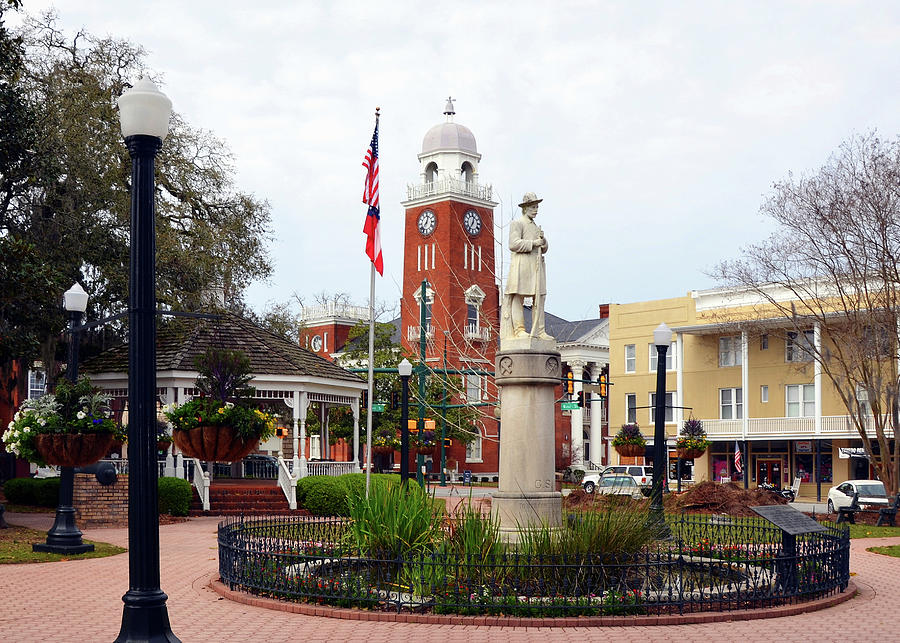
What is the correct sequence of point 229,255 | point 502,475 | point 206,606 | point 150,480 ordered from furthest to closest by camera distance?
1. point 229,255
2. point 502,475
3. point 206,606
4. point 150,480

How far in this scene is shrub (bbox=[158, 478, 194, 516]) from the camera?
85.5 feet

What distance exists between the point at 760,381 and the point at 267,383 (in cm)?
3061

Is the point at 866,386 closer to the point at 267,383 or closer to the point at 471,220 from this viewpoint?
the point at 267,383

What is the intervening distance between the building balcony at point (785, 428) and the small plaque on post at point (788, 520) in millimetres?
35623

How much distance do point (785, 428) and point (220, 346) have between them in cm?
3129

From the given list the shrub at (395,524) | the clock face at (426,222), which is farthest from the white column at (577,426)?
the shrub at (395,524)

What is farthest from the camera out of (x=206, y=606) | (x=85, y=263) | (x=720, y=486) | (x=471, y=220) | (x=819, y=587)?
(x=471, y=220)

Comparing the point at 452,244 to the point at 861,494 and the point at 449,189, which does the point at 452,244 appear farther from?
the point at 861,494

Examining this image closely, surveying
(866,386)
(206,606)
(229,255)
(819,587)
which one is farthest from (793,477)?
(206,606)

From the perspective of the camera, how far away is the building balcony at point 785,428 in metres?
48.9

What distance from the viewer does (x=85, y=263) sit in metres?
31.5

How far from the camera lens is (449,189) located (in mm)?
66688

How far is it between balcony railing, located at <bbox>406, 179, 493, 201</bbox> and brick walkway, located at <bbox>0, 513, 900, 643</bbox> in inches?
2103

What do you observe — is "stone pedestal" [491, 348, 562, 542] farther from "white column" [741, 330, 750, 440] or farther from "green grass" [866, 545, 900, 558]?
"white column" [741, 330, 750, 440]
